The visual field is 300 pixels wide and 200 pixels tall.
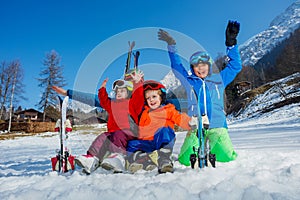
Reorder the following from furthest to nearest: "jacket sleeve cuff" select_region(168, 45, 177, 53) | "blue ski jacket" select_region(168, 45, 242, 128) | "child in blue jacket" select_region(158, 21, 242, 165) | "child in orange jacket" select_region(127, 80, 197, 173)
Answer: "jacket sleeve cuff" select_region(168, 45, 177, 53) < "blue ski jacket" select_region(168, 45, 242, 128) < "child in blue jacket" select_region(158, 21, 242, 165) < "child in orange jacket" select_region(127, 80, 197, 173)

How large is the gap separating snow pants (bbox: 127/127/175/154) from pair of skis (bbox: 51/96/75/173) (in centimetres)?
71

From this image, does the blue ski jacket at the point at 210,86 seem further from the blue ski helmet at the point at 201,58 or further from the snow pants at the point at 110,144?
the snow pants at the point at 110,144

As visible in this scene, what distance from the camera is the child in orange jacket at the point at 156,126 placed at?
237 cm

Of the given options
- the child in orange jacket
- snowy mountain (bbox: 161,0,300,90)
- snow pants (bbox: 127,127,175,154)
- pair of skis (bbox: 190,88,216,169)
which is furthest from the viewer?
snowy mountain (bbox: 161,0,300,90)

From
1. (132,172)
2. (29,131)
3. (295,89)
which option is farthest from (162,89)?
(295,89)

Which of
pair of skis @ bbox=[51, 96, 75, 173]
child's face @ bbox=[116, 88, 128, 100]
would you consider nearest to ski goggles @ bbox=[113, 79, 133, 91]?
child's face @ bbox=[116, 88, 128, 100]

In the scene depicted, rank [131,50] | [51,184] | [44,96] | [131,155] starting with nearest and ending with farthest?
[51,184], [131,155], [131,50], [44,96]

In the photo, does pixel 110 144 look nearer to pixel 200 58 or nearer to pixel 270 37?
pixel 200 58

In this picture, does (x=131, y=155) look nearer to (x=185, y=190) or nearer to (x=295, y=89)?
(x=185, y=190)

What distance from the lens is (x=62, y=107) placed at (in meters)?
2.67

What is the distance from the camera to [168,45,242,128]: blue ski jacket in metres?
2.75

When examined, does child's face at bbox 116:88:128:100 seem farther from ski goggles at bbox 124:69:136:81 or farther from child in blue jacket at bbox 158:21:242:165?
child in blue jacket at bbox 158:21:242:165

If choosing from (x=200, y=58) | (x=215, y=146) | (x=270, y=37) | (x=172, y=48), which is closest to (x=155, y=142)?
(x=215, y=146)

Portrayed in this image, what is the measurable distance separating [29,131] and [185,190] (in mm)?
19050
